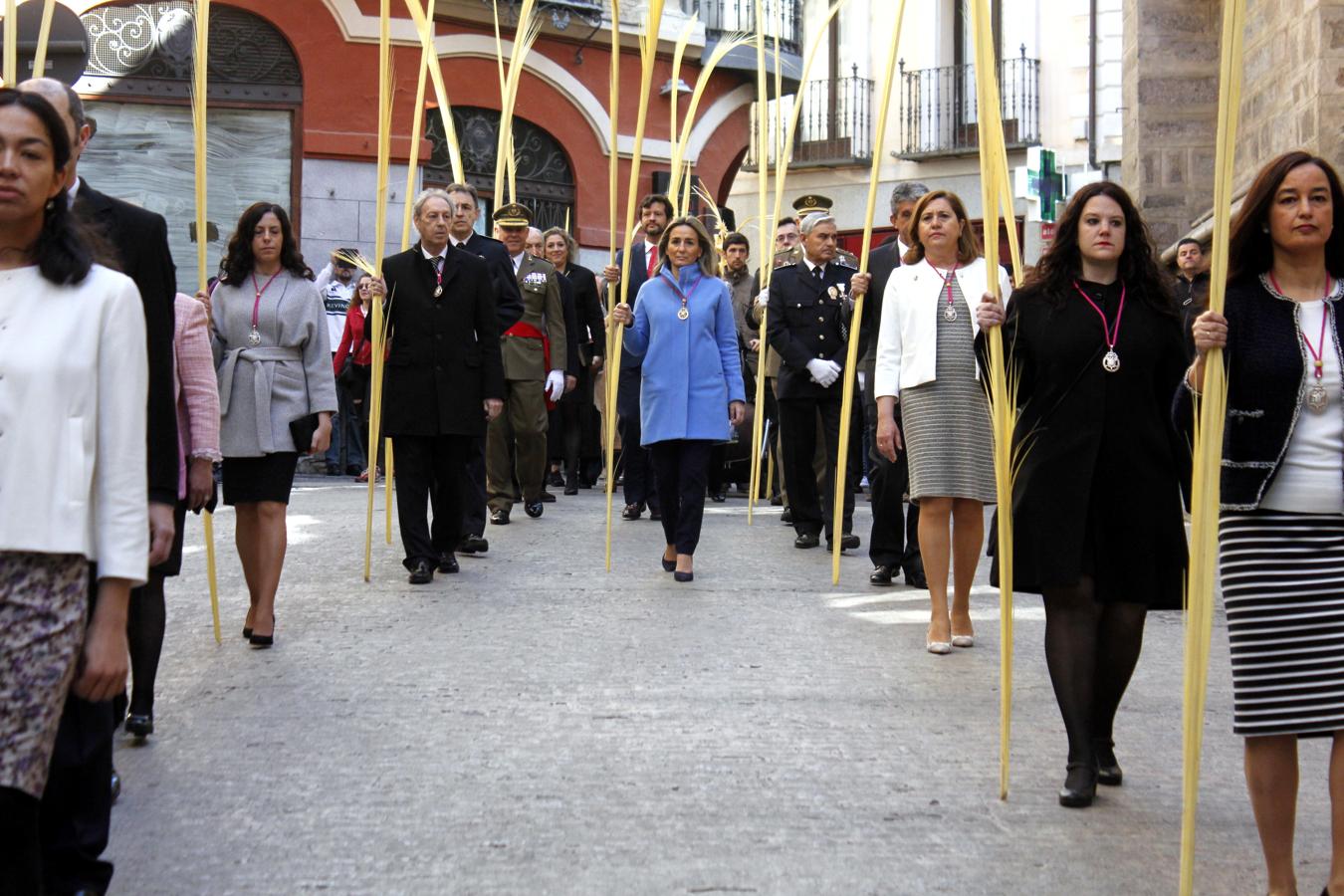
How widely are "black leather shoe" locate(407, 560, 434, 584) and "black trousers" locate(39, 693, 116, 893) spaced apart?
210 inches

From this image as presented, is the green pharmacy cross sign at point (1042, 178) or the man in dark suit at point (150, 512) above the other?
the green pharmacy cross sign at point (1042, 178)

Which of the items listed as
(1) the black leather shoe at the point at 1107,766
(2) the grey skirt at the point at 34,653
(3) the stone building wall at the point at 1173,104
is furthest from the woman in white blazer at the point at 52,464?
(3) the stone building wall at the point at 1173,104

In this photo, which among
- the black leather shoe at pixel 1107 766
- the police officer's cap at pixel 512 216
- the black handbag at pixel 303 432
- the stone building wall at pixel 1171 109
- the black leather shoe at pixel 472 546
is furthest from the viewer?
the stone building wall at pixel 1171 109

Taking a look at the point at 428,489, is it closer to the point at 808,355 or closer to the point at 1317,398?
the point at 808,355

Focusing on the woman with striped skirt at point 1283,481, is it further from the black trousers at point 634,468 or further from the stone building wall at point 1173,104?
the stone building wall at point 1173,104

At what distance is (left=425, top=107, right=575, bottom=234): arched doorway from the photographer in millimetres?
21562

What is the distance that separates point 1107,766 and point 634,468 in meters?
8.53

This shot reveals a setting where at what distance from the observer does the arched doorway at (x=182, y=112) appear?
65.1 ft

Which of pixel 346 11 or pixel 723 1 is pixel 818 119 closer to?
pixel 723 1

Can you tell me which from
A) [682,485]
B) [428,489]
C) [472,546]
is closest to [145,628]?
[428,489]

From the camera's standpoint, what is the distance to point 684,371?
32.7 feet

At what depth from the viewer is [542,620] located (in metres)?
8.23

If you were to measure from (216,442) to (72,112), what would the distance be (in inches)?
59.9

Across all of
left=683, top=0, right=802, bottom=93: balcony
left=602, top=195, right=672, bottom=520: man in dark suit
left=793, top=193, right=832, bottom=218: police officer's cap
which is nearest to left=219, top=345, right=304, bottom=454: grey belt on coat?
left=793, top=193, right=832, bottom=218: police officer's cap
